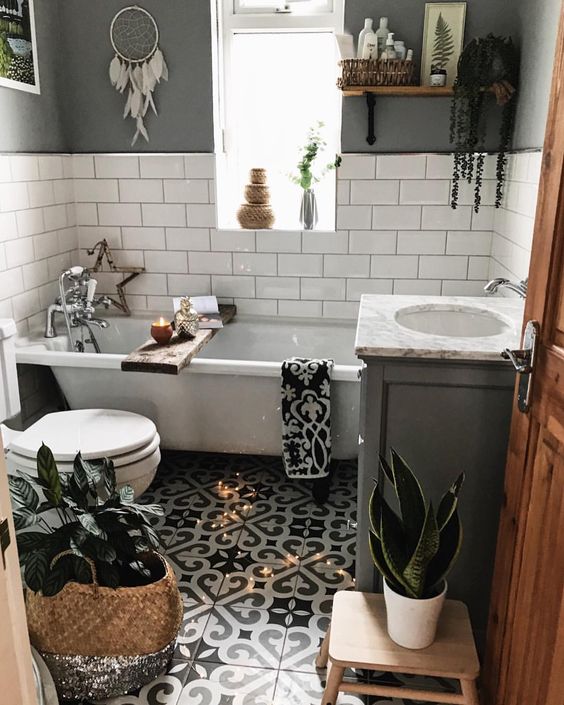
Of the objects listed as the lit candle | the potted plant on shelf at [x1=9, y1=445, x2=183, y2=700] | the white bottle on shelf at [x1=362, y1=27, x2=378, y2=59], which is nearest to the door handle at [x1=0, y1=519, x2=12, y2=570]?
the potted plant on shelf at [x1=9, y1=445, x2=183, y2=700]

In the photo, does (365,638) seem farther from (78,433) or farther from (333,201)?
(333,201)

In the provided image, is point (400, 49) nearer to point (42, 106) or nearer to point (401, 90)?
point (401, 90)

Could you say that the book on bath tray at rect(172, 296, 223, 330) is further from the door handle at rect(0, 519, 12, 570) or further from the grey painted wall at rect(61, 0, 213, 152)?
the door handle at rect(0, 519, 12, 570)

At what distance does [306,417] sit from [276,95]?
75.8 inches

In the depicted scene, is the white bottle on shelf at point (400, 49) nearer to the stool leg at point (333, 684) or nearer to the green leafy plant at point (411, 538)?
the green leafy plant at point (411, 538)

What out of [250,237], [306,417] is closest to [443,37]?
[250,237]

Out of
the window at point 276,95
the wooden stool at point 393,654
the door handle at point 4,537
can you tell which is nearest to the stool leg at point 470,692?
the wooden stool at point 393,654

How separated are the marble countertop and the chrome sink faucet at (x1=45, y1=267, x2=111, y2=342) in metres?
1.69

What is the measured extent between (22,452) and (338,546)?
1232 millimetres

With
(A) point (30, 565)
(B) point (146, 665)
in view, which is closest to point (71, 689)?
(B) point (146, 665)

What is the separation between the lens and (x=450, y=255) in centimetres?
351

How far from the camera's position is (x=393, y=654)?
1.66m

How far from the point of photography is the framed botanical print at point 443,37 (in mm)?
3186

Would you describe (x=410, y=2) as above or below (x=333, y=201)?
above
